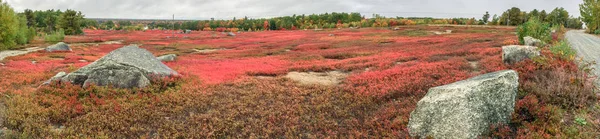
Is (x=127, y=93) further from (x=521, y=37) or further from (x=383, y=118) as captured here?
(x=521, y=37)

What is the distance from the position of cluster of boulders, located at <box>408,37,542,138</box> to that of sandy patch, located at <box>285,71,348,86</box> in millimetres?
7914

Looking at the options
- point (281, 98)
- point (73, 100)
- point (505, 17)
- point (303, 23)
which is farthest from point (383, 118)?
point (303, 23)

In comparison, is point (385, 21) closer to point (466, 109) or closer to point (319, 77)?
point (319, 77)

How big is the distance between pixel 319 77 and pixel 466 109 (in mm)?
10896

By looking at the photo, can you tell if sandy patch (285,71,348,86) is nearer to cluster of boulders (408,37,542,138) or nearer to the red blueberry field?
the red blueberry field

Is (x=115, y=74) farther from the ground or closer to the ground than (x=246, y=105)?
farther from the ground

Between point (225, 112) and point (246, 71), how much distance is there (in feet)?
29.4

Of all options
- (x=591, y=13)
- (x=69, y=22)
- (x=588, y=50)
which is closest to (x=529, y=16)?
(x=591, y=13)

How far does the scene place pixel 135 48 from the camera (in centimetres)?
1858

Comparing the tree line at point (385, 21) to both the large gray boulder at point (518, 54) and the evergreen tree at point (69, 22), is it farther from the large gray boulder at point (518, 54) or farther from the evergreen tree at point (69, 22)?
the large gray boulder at point (518, 54)

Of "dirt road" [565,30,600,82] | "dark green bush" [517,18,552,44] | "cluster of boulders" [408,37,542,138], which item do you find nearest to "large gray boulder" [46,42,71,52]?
"cluster of boulders" [408,37,542,138]

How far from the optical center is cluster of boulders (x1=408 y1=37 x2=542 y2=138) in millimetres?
8164

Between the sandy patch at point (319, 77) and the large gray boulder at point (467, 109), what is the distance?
7981 mm

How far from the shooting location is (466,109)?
321 inches
